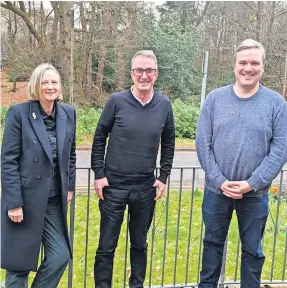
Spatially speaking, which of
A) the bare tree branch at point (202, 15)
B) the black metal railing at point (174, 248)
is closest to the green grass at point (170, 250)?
the black metal railing at point (174, 248)

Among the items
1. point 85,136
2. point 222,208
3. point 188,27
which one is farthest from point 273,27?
point 222,208

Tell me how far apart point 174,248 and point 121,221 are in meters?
2.20

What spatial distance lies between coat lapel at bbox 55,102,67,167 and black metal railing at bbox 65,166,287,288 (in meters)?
0.53

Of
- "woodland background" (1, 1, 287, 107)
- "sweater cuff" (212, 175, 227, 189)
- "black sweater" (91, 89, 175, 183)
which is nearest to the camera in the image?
"sweater cuff" (212, 175, 227, 189)

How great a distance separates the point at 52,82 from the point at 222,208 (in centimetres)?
138

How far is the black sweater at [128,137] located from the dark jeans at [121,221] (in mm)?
→ 93

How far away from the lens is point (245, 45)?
2.61m

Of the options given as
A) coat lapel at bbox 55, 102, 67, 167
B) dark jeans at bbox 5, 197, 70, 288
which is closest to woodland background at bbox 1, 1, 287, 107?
coat lapel at bbox 55, 102, 67, 167

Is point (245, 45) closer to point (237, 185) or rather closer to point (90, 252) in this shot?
point (237, 185)

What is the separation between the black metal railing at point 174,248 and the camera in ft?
11.1

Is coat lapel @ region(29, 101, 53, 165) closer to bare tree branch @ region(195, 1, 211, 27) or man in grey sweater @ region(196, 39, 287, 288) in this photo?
man in grey sweater @ region(196, 39, 287, 288)

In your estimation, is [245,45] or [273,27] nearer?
[245,45]

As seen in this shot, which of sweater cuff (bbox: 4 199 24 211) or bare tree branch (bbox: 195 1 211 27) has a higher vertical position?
bare tree branch (bbox: 195 1 211 27)

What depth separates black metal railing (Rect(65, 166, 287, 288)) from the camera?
340 centimetres
